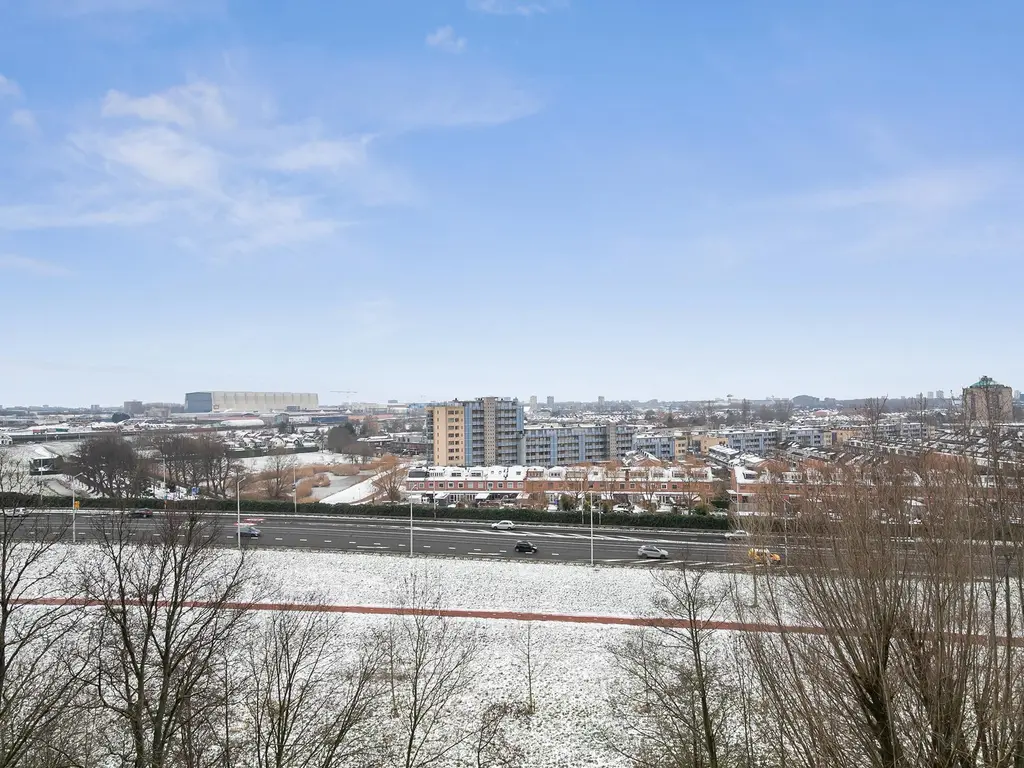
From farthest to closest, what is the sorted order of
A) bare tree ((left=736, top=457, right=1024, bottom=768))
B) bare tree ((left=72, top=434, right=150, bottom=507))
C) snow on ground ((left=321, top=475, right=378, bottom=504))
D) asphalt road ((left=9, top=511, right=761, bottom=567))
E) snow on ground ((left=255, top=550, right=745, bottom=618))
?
snow on ground ((left=321, top=475, right=378, bottom=504)) → bare tree ((left=72, top=434, right=150, bottom=507)) → asphalt road ((left=9, top=511, right=761, bottom=567)) → snow on ground ((left=255, top=550, right=745, bottom=618)) → bare tree ((left=736, top=457, right=1024, bottom=768))

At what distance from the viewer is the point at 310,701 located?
9156 millimetres

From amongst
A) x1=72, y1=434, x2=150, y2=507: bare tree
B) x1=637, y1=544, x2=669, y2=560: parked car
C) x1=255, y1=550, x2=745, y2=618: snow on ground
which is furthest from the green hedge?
x1=255, y1=550, x2=745, y2=618: snow on ground

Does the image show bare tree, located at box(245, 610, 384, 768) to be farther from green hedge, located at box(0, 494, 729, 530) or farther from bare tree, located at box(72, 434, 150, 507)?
bare tree, located at box(72, 434, 150, 507)

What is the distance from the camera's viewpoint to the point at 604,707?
31.0 feet

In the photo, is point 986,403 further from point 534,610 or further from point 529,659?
point 534,610

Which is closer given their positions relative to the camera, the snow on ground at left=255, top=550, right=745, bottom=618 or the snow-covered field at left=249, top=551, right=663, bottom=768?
the snow-covered field at left=249, top=551, right=663, bottom=768

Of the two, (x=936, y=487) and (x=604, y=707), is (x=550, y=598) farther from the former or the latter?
(x=936, y=487)

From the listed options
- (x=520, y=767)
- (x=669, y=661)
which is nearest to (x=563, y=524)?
(x=669, y=661)

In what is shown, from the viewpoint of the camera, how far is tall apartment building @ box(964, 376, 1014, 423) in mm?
4930

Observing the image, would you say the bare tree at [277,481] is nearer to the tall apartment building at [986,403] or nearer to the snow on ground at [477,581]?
the snow on ground at [477,581]

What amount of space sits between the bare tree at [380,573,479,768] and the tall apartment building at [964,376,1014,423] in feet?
19.7

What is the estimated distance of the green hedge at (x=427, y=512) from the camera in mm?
22531

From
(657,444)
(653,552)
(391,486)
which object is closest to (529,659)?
(653,552)

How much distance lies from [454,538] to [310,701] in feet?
40.1
